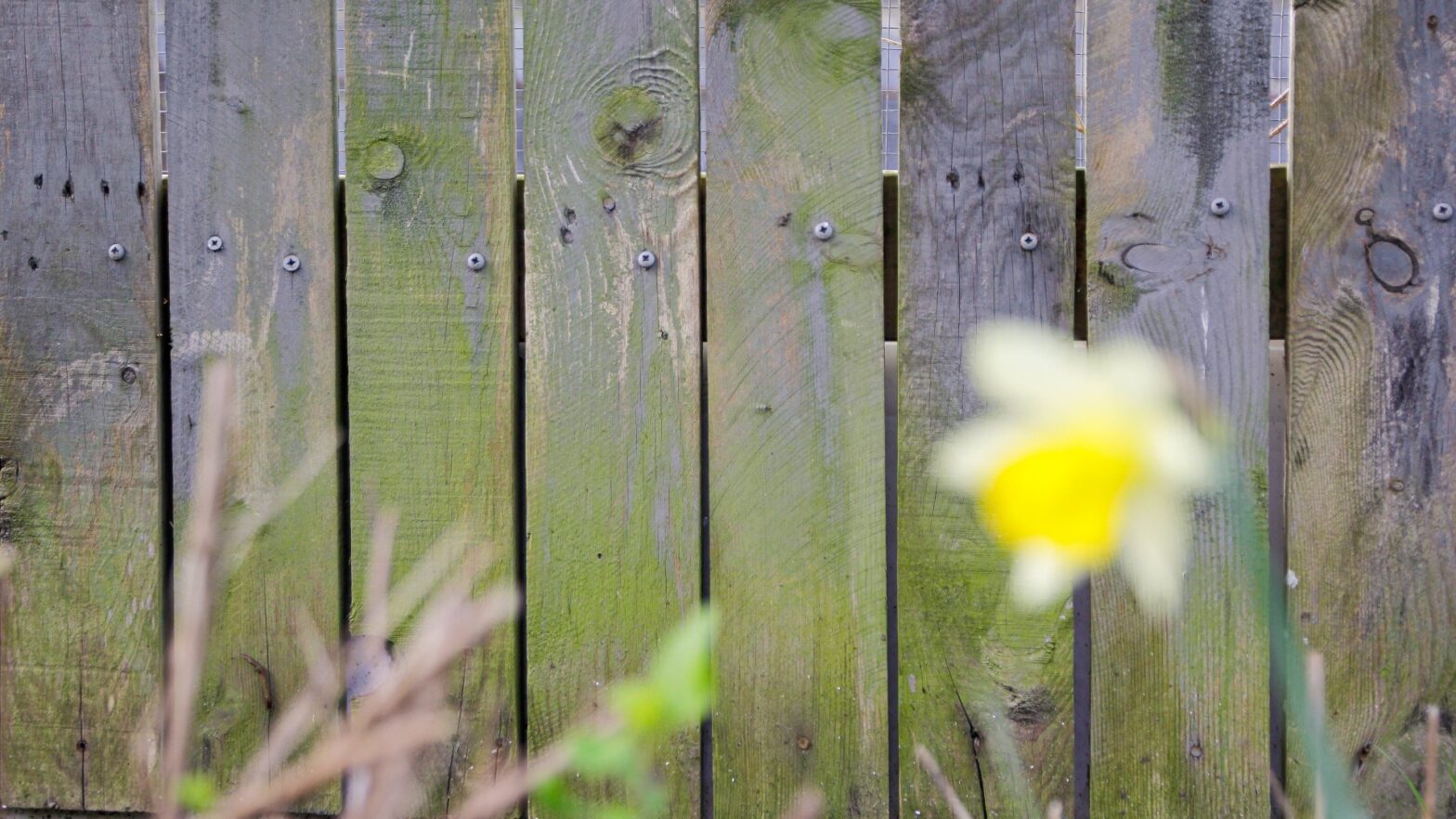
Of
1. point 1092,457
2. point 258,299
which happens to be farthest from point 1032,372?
point 258,299

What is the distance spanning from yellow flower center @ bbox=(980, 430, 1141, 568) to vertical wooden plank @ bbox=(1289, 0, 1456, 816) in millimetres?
1299

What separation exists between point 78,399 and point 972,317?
135 cm

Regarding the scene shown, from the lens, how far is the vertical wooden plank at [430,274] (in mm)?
1612

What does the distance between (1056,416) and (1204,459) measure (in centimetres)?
5

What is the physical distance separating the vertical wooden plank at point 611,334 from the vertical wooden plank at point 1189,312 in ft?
1.91

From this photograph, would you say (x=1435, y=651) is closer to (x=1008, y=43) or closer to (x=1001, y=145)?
(x=1001, y=145)

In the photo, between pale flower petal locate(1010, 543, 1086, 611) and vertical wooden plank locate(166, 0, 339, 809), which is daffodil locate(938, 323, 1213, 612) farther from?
vertical wooden plank locate(166, 0, 339, 809)

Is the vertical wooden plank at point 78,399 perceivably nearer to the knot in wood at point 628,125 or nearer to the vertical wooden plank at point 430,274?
the vertical wooden plank at point 430,274

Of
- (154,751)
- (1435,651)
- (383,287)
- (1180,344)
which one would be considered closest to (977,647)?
(1180,344)

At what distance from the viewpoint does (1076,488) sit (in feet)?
1.34

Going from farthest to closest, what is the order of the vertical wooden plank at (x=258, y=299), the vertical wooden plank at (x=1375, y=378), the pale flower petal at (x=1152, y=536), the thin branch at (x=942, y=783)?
the vertical wooden plank at (x=258, y=299), the vertical wooden plank at (x=1375, y=378), the thin branch at (x=942, y=783), the pale flower petal at (x=1152, y=536)

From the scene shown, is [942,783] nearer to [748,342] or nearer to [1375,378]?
[748,342]

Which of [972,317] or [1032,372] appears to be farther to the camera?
[972,317]

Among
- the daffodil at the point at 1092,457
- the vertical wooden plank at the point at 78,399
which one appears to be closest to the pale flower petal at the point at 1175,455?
the daffodil at the point at 1092,457
